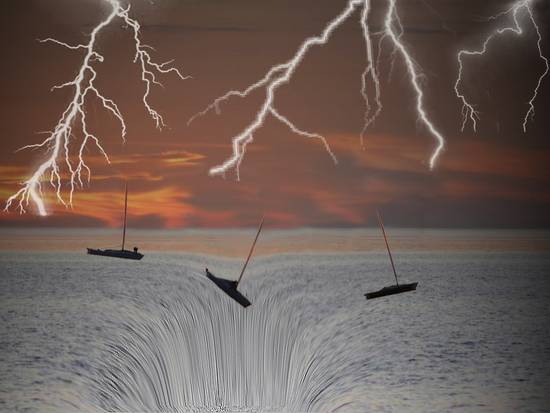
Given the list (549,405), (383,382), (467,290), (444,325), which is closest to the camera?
(549,405)

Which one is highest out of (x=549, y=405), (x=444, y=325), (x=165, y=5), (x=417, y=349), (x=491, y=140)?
(x=165, y=5)

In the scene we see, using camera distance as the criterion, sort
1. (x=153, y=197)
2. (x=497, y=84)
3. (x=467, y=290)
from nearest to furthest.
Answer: (x=497, y=84) → (x=153, y=197) → (x=467, y=290)

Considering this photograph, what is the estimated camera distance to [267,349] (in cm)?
1394

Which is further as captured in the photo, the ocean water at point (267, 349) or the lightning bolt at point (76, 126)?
the ocean water at point (267, 349)

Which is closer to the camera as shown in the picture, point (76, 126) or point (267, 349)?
point (267, 349)

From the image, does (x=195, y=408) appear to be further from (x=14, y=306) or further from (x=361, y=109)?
(x=14, y=306)

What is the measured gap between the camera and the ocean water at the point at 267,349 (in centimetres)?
1201

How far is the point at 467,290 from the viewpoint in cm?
2897

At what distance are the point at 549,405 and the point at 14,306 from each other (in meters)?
16.8

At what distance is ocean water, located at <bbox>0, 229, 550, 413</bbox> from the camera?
12.0 m

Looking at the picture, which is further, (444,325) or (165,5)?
(444,325)

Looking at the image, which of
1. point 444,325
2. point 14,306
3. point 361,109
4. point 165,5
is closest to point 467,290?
point 444,325

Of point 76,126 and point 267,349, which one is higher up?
point 76,126

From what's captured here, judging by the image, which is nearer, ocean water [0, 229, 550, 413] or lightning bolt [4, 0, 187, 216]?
lightning bolt [4, 0, 187, 216]
